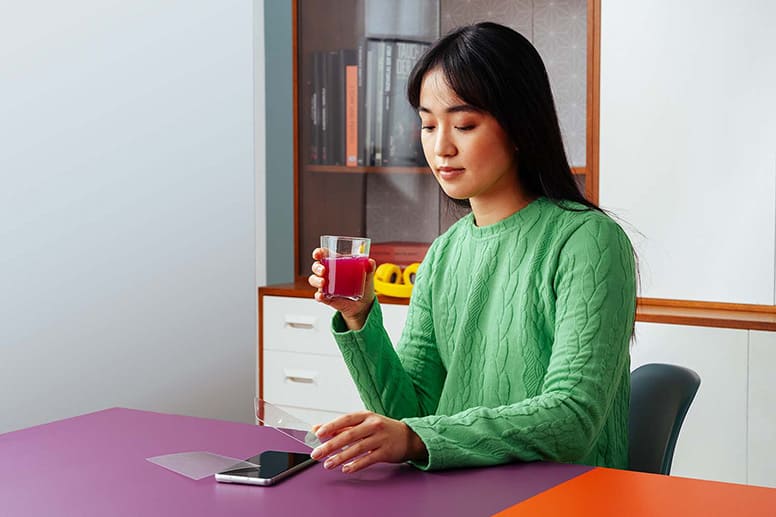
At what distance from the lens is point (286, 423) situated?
1.40 meters

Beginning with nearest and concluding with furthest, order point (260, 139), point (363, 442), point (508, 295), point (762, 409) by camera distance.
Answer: point (363, 442)
point (508, 295)
point (762, 409)
point (260, 139)

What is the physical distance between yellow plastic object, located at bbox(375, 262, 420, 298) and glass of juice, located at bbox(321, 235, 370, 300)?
153 centimetres

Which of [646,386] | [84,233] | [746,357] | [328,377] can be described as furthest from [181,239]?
[646,386]

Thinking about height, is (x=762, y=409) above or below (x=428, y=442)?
below

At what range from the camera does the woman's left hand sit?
49.9 inches

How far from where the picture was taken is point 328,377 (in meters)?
3.22

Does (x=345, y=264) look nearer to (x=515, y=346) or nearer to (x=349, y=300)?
(x=349, y=300)

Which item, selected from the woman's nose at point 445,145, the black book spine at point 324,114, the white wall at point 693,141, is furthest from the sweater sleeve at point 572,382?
the black book spine at point 324,114

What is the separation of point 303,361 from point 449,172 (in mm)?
1774

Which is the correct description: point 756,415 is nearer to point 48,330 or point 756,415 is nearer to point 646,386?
point 646,386

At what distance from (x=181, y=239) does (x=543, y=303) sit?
219 cm

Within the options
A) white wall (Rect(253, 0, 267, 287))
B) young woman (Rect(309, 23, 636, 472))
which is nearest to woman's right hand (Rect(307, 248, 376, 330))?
young woman (Rect(309, 23, 636, 472))

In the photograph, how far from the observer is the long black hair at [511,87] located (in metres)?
1.59

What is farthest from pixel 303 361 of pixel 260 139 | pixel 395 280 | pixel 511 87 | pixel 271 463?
pixel 271 463
